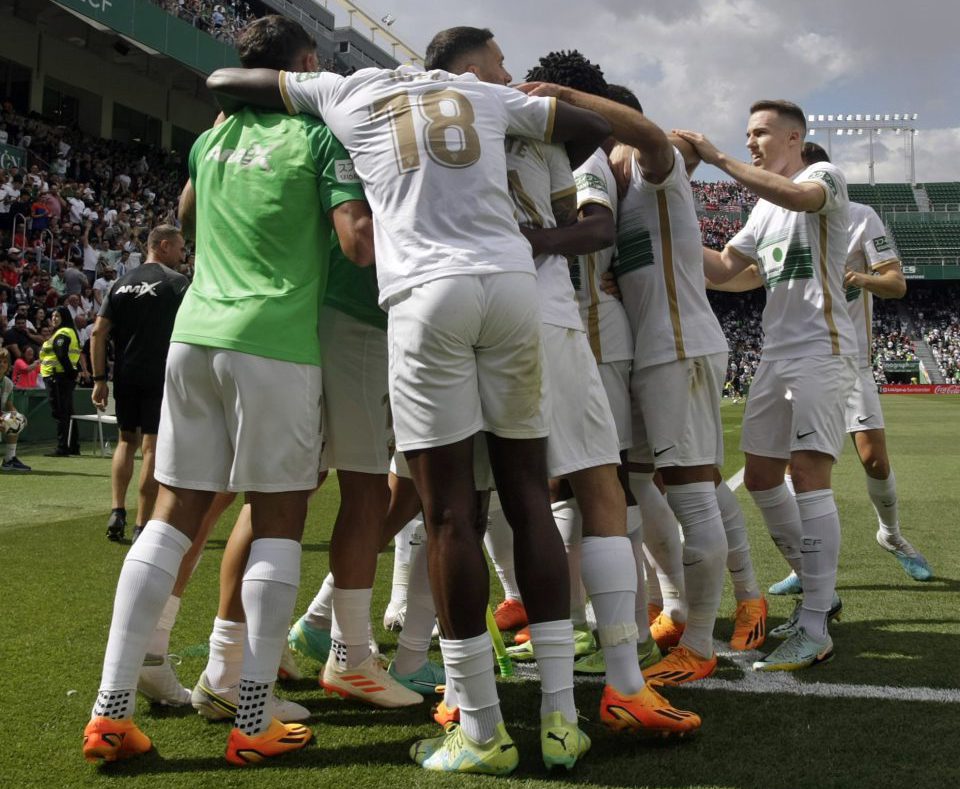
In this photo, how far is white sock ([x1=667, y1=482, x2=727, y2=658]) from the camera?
3.47 metres

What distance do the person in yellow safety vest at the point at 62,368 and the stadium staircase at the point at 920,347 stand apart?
175ft

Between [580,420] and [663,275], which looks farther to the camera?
[663,275]

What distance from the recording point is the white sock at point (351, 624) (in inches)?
125

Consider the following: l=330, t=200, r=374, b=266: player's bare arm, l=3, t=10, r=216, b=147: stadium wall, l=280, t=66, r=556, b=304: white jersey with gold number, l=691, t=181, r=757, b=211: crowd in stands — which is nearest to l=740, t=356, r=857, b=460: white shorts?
l=280, t=66, r=556, b=304: white jersey with gold number

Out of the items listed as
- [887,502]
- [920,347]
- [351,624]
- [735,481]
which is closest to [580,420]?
[351,624]

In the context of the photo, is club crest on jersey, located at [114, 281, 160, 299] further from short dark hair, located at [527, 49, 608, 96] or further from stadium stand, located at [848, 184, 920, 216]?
stadium stand, located at [848, 184, 920, 216]

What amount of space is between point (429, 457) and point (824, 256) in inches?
95.4

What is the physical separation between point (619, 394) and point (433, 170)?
139cm

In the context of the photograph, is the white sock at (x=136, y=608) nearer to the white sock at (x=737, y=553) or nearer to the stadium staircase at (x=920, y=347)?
the white sock at (x=737, y=553)

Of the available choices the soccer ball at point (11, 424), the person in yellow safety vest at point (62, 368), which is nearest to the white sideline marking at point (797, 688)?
the soccer ball at point (11, 424)

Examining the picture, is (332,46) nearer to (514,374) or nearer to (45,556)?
(45,556)

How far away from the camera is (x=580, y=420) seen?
9.63ft

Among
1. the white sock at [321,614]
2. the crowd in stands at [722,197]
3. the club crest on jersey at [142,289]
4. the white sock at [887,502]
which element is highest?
the crowd in stands at [722,197]

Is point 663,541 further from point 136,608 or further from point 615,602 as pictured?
point 136,608
